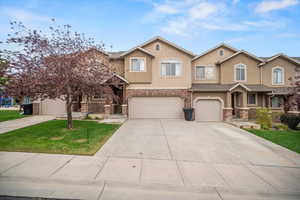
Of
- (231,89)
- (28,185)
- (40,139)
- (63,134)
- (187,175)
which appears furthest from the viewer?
(231,89)

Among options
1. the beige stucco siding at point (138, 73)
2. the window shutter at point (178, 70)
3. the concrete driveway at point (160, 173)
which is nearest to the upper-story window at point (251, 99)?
the window shutter at point (178, 70)

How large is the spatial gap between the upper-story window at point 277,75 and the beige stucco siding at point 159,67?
30.4ft

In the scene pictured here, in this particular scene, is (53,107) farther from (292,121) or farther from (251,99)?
(292,121)

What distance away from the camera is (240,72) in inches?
612

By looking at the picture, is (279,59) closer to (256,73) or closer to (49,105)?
(256,73)

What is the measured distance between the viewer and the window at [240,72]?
15438mm

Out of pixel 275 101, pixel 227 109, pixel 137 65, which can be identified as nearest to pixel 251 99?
pixel 275 101

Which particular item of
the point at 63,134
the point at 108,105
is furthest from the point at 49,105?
the point at 63,134

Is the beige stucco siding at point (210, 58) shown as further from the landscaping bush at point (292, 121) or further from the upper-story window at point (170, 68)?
the landscaping bush at point (292, 121)

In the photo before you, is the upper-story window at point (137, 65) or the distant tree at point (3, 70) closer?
the distant tree at point (3, 70)

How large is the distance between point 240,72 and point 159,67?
862cm

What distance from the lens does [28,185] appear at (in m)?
3.55

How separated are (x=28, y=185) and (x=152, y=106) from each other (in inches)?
449

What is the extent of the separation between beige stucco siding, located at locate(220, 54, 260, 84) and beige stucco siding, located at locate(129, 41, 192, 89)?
3903mm
